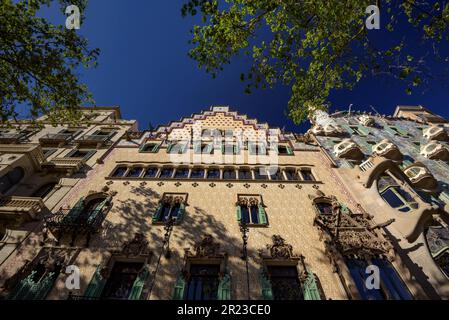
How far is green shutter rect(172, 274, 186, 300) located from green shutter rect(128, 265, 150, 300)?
137 centimetres

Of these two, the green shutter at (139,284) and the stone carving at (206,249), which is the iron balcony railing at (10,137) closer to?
the green shutter at (139,284)

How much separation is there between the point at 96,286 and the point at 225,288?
204 inches

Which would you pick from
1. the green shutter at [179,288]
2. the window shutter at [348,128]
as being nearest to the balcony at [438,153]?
the window shutter at [348,128]

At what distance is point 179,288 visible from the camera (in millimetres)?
8484

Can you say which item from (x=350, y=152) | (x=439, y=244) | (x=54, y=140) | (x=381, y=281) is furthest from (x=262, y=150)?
(x=54, y=140)

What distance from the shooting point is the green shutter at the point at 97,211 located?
11348 millimetres

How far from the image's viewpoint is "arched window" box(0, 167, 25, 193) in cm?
1342

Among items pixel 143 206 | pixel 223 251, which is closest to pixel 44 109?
pixel 143 206

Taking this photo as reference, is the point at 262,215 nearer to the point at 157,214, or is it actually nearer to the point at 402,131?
the point at 157,214

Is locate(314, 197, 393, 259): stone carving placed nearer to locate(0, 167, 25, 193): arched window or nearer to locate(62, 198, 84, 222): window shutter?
locate(62, 198, 84, 222): window shutter

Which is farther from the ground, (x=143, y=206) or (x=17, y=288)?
(x=143, y=206)
